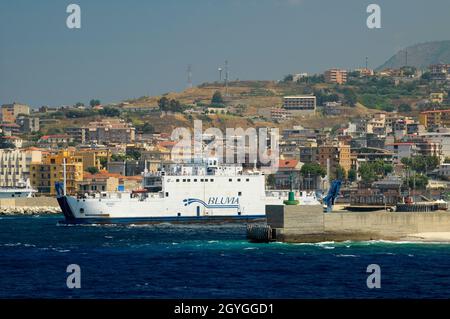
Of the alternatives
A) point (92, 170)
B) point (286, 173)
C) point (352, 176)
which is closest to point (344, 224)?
point (286, 173)

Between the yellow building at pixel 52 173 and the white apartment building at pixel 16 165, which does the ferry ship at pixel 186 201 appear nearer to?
the yellow building at pixel 52 173

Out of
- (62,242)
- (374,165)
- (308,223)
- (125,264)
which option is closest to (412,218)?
(308,223)

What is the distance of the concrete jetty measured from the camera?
120 meters

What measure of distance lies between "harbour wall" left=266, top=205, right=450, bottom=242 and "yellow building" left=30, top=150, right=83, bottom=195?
8672 cm

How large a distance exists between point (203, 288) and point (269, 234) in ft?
56.0

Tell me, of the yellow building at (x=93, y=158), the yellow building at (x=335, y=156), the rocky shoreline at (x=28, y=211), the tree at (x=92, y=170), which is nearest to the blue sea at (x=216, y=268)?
the rocky shoreline at (x=28, y=211)

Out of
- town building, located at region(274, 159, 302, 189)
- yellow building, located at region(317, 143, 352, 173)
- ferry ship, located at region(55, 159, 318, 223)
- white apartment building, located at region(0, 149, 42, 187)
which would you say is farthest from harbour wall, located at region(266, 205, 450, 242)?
yellow building, located at region(317, 143, 352, 173)

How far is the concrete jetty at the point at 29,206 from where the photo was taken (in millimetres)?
119875

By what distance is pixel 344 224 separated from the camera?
54781mm

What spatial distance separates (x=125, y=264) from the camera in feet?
157

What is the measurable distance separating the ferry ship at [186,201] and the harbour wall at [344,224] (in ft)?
92.8

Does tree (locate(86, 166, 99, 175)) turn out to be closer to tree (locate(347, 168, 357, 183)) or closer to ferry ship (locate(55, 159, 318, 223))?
tree (locate(347, 168, 357, 183))
